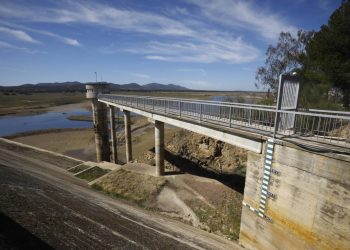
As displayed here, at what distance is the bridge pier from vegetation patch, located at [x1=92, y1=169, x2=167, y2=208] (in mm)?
11013

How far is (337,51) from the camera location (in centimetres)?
2414

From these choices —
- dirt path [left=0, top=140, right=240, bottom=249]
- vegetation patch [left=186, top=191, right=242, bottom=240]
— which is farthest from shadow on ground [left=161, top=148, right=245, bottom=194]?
dirt path [left=0, top=140, right=240, bottom=249]

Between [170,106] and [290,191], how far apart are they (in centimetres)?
1092

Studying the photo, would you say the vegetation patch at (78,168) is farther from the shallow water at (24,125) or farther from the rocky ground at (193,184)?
the shallow water at (24,125)

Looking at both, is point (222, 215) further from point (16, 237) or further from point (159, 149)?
point (16, 237)

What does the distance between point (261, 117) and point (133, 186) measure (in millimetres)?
11188

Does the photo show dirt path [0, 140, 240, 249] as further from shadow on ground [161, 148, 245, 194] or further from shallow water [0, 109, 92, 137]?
shallow water [0, 109, 92, 137]

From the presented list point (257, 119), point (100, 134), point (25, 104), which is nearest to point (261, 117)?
point (257, 119)

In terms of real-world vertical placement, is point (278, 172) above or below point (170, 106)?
below

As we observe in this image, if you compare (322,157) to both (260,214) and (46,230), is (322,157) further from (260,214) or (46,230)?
(46,230)

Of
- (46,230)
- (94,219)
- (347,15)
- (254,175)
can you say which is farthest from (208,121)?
(347,15)

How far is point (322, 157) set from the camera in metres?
7.54

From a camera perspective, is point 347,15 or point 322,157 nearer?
point 322,157

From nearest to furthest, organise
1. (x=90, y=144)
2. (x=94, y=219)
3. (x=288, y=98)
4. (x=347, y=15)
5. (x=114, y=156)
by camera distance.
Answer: (x=288, y=98), (x=94, y=219), (x=347, y=15), (x=114, y=156), (x=90, y=144)
